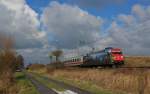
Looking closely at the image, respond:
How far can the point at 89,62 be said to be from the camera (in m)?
77.7

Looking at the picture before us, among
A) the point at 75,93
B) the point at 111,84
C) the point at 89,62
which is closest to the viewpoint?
the point at 75,93

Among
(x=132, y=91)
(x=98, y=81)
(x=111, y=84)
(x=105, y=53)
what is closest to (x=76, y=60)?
(x=105, y=53)

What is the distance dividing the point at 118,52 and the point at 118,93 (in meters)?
35.9

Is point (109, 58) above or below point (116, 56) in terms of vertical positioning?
below

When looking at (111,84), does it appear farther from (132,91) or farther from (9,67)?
(9,67)

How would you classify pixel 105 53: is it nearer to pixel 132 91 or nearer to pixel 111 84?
pixel 111 84

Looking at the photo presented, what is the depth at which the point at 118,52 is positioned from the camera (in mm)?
61781

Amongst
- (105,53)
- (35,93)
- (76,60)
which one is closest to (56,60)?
(76,60)

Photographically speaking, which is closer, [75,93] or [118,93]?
[118,93]

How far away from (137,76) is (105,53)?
3239 cm

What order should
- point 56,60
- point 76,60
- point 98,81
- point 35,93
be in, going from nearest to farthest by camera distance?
point 35,93 → point 98,81 → point 76,60 → point 56,60

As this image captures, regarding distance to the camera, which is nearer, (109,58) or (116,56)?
(109,58)

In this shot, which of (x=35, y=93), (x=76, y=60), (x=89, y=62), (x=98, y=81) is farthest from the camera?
(x=76, y=60)

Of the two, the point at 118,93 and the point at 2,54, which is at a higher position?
the point at 2,54
